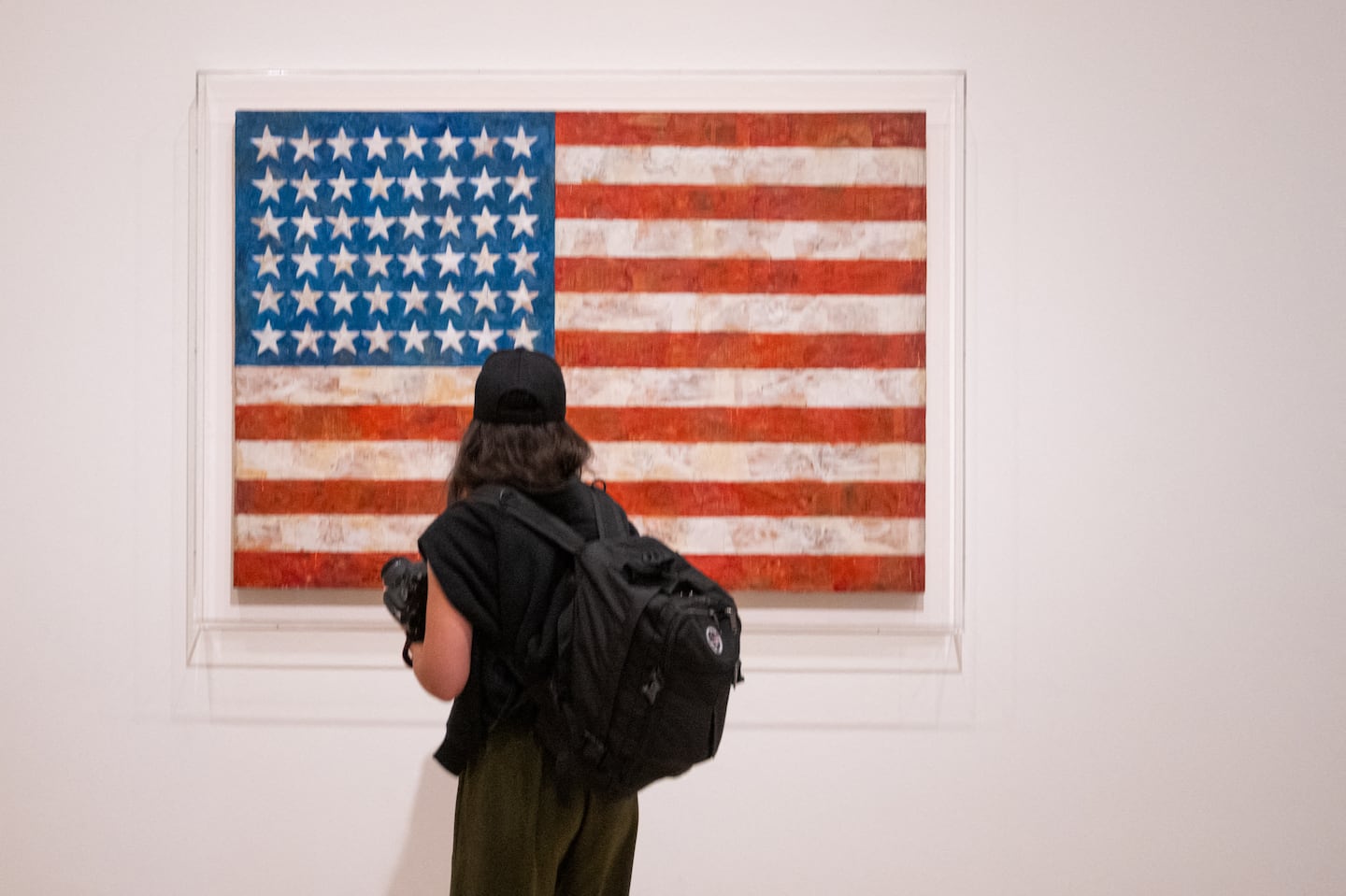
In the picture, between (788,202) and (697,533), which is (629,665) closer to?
(697,533)

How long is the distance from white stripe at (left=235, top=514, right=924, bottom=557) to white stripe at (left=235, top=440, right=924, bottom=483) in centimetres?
9

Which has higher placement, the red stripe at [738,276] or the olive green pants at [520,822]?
the red stripe at [738,276]

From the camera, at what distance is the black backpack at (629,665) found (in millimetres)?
1352

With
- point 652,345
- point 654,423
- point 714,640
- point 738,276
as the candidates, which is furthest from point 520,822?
point 738,276

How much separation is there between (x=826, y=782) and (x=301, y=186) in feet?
5.87

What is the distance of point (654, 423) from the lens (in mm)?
2150

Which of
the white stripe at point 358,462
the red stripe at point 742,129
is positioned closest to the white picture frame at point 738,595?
the red stripe at point 742,129

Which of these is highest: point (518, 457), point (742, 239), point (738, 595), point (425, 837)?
point (742, 239)

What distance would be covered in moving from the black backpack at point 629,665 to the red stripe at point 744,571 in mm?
709

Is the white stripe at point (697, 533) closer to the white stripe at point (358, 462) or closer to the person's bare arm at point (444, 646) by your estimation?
the white stripe at point (358, 462)

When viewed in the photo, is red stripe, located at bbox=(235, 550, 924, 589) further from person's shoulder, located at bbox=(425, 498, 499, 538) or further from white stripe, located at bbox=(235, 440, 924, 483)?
person's shoulder, located at bbox=(425, 498, 499, 538)

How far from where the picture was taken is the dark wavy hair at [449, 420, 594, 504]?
1.46m

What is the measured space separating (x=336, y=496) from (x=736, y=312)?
98cm

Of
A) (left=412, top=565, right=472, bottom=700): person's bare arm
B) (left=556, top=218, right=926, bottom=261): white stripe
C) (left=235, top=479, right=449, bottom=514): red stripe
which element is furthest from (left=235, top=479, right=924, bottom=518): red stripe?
(left=412, top=565, right=472, bottom=700): person's bare arm
